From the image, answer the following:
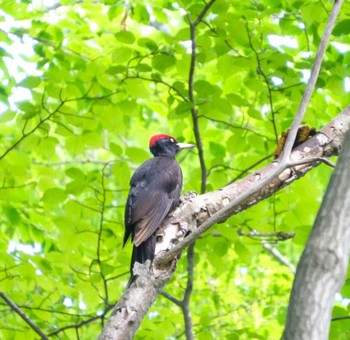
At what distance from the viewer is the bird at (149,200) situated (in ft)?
15.7

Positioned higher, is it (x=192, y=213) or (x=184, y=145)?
(x=184, y=145)

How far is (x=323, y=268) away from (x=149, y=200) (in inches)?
128

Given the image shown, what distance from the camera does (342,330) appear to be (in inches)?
200

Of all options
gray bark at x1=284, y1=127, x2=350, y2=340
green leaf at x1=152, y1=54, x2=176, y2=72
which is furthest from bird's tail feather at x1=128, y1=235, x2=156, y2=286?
gray bark at x1=284, y1=127, x2=350, y2=340

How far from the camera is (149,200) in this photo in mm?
5355

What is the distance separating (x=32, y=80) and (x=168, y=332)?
6.87ft

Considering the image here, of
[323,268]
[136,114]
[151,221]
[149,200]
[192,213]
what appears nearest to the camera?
[323,268]

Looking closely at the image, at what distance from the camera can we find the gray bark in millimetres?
2055

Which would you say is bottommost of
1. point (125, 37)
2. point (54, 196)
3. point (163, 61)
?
point (54, 196)

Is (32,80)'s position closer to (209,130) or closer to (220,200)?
(209,130)

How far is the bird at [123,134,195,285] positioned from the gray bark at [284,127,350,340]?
215 centimetres

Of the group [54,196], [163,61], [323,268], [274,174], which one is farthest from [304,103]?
[54,196]

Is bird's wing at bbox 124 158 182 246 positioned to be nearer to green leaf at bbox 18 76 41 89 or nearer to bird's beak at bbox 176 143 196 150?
bird's beak at bbox 176 143 196 150

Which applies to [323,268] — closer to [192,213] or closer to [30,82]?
[192,213]
